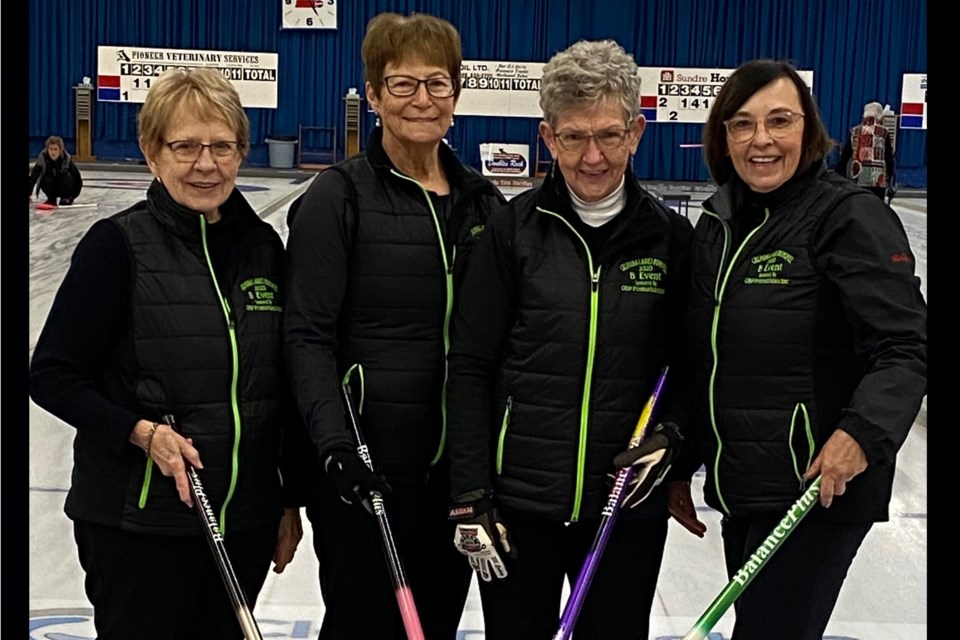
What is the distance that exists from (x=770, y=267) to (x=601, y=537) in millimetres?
504

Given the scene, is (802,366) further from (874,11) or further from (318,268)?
(874,11)

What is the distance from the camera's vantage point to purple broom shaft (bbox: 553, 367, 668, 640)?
1730 mm

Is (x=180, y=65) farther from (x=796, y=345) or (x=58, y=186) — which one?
(x=796, y=345)

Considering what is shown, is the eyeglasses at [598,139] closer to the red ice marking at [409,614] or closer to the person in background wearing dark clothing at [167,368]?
the person in background wearing dark clothing at [167,368]

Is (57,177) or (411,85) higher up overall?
(411,85)

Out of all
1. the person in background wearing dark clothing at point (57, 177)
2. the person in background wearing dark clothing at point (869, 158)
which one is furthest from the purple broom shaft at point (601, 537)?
the person in background wearing dark clothing at point (57, 177)

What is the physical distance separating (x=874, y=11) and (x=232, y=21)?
32.1ft

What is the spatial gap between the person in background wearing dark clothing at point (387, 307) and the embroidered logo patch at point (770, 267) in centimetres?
48

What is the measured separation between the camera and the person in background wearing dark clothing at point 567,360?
1721 millimetres

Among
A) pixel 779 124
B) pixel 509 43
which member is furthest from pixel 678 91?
pixel 779 124

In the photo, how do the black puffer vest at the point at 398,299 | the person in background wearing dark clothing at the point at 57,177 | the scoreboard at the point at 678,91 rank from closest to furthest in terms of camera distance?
the black puffer vest at the point at 398,299 → the person in background wearing dark clothing at the point at 57,177 → the scoreboard at the point at 678,91

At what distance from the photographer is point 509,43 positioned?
1653 cm

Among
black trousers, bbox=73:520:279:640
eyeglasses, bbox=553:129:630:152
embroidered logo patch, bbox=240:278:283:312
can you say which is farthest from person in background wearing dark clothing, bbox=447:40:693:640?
black trousers, bbox=73:520:279:640

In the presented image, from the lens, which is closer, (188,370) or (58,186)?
(188,370)
